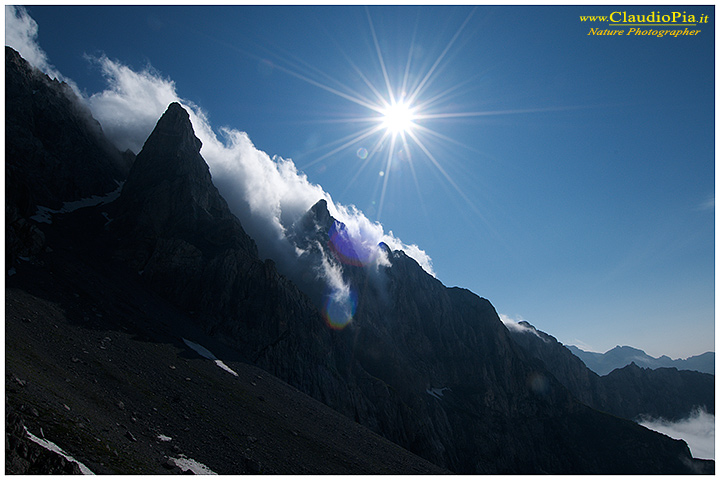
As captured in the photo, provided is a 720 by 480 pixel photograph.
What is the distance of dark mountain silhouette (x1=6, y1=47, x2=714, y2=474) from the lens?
110 feet

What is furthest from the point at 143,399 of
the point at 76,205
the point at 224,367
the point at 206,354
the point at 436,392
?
the point at 436,392

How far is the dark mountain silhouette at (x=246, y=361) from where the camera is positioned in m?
33.6

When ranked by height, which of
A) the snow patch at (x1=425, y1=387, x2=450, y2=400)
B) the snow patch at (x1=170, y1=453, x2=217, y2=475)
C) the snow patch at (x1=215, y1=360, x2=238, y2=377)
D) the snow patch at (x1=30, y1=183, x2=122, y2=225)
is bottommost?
the snow patch at (x1=170, y1=453, x2=217, y2=475)

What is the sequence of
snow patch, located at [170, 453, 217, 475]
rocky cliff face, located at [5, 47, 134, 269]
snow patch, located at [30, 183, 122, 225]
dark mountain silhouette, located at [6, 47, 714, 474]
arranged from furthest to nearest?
rocky cliff face, located at [5, 47, 134, 269] < snow patch, located at [30, 183, 122, 225] < dark mountain silhouette, located at [6, 47, 714, 474] < snow patch, located at [170, 453, 217, 475]

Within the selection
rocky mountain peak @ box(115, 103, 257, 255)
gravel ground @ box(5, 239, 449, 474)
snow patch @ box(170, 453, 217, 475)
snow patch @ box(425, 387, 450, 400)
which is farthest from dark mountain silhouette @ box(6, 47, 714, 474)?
snow patch @ box(425, 387, 450, 400)

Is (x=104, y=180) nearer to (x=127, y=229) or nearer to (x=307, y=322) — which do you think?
(x=127, y=229)

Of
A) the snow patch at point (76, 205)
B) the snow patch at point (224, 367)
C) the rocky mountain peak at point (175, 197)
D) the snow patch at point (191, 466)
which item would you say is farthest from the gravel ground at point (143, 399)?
the rocky mountain peak at point (175, 197)

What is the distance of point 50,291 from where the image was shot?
5859 cm

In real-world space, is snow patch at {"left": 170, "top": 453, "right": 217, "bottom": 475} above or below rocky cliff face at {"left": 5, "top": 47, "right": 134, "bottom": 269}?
below

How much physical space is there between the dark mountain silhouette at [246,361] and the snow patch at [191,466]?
81 cm

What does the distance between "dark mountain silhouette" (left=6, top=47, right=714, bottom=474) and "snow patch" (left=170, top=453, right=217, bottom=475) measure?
Answer: 2.66ft

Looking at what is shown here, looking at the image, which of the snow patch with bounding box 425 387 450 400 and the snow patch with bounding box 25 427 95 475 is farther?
the snow patch with bounding box 425 387 450 400

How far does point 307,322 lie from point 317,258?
6201 cm

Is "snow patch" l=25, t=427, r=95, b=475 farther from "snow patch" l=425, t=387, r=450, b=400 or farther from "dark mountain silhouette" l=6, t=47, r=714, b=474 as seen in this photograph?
"snow patch" l=425, t=387, r=450, b=400
